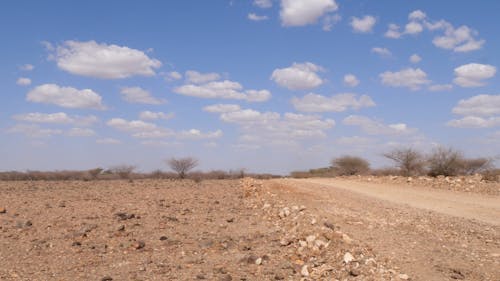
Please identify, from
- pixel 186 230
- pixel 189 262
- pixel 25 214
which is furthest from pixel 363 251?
pixel 25 214

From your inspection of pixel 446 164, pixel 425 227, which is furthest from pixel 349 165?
pixel 425 227

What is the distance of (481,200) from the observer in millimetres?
16672

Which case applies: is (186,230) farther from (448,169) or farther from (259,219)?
(448,169)

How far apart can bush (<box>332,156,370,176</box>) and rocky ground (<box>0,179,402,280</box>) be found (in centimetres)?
2167

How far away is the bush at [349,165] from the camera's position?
1446 inches

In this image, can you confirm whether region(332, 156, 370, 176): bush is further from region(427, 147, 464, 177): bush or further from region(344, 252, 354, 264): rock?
region(344, 252, 354, 264): rock

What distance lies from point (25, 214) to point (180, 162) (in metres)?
25.1

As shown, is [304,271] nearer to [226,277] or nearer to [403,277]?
[226,277]

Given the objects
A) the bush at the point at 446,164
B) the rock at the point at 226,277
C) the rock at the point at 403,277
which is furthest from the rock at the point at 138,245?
the bush at the point at 446,164

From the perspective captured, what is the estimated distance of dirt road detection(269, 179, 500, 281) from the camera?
313 inches

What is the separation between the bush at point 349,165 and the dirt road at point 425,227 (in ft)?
59.4

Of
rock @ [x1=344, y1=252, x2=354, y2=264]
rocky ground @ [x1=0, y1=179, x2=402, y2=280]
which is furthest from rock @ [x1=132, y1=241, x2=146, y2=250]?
rock @ [x1=344, y1=252, x2=354, y2=264]

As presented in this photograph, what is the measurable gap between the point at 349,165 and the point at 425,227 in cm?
2749

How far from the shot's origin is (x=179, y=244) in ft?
34.5
